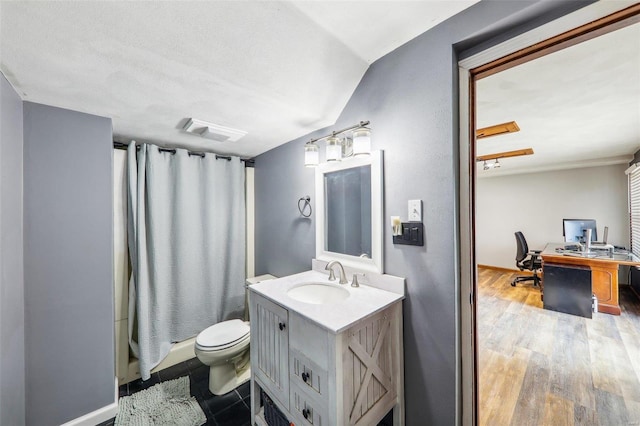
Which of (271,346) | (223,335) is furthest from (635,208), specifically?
(223,335)

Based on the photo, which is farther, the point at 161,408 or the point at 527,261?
the point at 527,261

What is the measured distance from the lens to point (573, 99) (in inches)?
73.8

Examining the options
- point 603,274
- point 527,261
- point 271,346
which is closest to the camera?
point 271,346

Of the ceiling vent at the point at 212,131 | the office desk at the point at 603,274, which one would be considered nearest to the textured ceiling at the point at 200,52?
the ceiling vent at the point at 212,131

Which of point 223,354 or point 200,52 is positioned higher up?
point 200,52

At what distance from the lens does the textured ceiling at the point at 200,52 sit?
979 millimetres

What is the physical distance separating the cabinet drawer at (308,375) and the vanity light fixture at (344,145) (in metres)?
1.15

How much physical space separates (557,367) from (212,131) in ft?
11.7

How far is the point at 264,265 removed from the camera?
8.84 feet

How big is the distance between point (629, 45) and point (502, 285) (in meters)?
4.22

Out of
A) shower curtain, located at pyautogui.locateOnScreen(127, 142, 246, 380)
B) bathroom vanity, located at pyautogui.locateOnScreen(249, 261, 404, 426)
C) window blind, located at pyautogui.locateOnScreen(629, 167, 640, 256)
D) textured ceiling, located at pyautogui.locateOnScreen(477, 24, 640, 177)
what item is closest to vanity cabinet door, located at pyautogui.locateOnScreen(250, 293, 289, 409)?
bathroom vanity, located at pyautogui.locateOnScreen(249, 261, 404, 426)

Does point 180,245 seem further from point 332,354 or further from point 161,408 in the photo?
point 332,354

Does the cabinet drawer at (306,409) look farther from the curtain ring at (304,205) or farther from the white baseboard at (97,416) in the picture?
the white baseboard at (97,416)

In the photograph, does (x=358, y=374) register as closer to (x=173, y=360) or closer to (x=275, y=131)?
(x=275, y=131)
